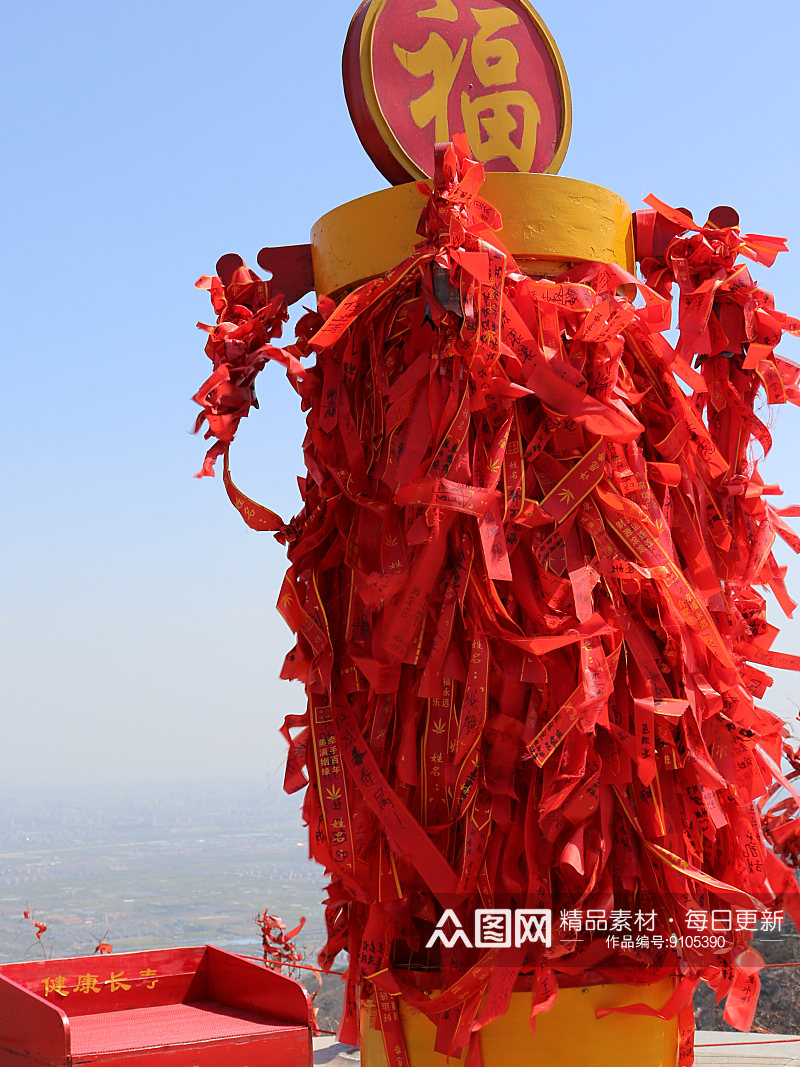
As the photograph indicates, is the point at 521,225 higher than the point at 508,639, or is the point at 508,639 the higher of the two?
the point at 521,225

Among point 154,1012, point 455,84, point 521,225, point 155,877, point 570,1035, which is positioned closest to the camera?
point 570,1035

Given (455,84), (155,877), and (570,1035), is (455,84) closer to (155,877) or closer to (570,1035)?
(570,1035)

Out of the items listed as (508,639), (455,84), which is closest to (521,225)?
(455,84)

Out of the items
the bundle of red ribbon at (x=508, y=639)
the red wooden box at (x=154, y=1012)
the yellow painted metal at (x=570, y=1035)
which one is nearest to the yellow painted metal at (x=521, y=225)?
the bundle of red ribbon at (x=508, y=639)

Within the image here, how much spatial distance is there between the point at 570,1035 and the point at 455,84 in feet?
6.71

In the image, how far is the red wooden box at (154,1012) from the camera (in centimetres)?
235

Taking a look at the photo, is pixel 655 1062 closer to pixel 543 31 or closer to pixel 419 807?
pixel 419 807

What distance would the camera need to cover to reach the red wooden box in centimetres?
235

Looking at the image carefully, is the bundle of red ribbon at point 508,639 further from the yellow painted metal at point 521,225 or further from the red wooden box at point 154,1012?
the red wooden box at point 154,1012

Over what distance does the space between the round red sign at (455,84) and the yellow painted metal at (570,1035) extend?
1.77 m

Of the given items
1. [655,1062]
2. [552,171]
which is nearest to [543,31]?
[552,171]

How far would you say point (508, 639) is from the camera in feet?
7.04

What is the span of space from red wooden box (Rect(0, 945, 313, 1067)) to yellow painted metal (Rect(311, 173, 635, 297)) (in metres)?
1.69

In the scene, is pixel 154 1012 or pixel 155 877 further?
pixel 155 877
